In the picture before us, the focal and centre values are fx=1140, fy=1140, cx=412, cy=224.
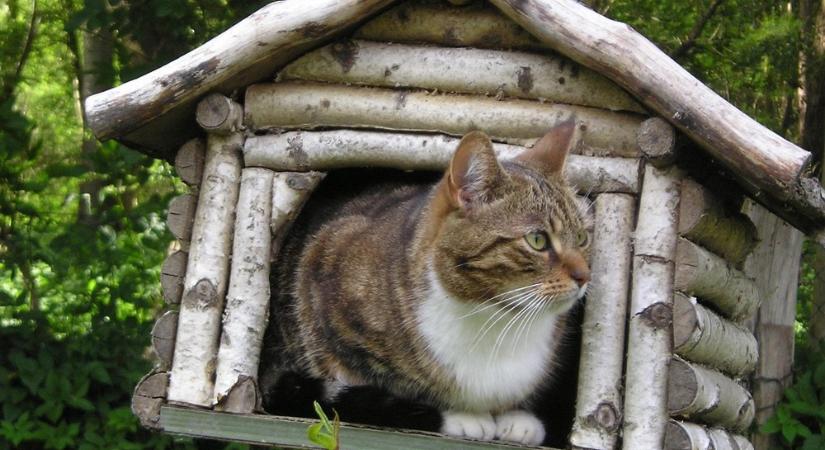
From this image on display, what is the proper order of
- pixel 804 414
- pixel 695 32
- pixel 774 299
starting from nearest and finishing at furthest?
pixel 804 414
pixel 774 299
pixel 695 32

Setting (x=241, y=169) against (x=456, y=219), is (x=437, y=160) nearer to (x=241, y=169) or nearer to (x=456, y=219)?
(x=456, y=219)

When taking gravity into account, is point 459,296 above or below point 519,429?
above

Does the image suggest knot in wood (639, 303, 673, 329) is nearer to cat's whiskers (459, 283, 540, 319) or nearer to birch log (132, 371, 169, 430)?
cat's whiskers (459, 283, 540, 319)

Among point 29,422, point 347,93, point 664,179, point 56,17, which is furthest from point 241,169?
point 56,17

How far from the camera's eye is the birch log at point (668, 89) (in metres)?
3.26

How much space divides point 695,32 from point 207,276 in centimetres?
340

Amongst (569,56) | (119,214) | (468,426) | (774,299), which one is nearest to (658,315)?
(468,426)

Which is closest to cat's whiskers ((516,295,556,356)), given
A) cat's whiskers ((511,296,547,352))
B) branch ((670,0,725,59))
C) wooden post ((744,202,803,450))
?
cat's whiskers ((511,296,547,352))

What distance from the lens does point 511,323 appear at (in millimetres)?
3533

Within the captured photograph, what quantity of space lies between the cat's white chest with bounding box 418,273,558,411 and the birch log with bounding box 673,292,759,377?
1.35ft

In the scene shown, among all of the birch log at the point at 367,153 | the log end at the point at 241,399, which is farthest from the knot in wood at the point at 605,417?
the log end at the point at 241,399

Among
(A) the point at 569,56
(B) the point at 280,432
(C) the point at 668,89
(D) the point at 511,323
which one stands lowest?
(B) the point at 280,432

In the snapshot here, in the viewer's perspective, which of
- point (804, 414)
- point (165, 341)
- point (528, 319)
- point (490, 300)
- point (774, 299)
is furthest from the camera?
point (774, 299)

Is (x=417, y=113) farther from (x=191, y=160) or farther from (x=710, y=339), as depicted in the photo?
(x=710, y=339)
